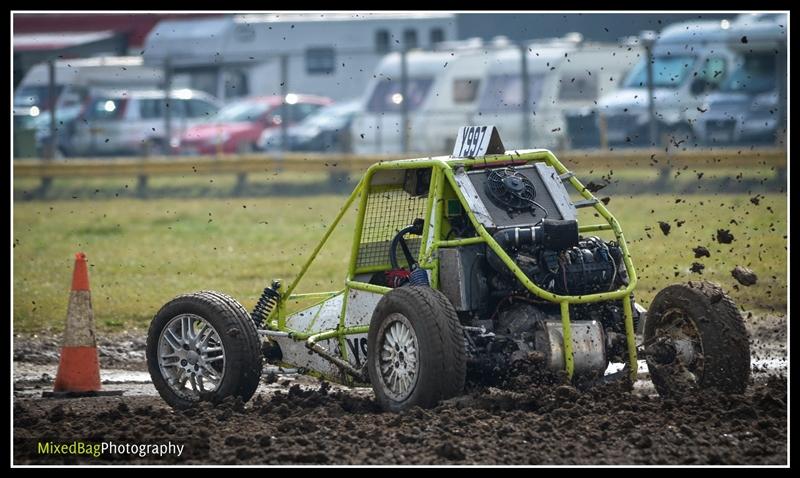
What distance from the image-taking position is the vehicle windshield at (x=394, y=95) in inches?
1210

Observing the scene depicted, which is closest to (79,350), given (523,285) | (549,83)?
(523,285)

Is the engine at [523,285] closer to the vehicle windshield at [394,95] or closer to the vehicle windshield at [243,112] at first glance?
the vehicle windshield at [394,95]

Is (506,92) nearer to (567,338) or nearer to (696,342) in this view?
(696,342)

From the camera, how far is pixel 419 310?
8.46 metres

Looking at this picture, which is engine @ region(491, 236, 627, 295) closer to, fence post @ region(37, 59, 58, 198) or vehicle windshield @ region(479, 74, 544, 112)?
fence post @ region(37, 59, 58, 198)

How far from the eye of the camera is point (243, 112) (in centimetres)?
3541

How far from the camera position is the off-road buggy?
8.70 meters

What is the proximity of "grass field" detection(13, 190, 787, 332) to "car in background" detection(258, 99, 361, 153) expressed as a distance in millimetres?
6048

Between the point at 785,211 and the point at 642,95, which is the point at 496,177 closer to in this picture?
the point at 785,211

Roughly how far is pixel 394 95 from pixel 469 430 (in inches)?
911

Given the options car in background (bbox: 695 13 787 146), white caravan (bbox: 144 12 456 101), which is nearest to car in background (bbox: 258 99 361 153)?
white caravan (bbox: 144 12 456 101)

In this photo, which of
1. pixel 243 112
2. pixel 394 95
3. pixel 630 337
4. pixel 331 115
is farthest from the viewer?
pixel 243 112

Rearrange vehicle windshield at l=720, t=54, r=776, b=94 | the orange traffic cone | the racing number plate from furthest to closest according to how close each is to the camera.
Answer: vehicle windshield at l=720, t=54, r=776, b=94 → the orange traffic cone → the racing number plate

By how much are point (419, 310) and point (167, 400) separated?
2.07 meters
